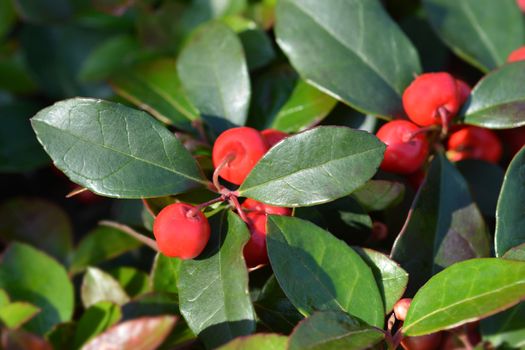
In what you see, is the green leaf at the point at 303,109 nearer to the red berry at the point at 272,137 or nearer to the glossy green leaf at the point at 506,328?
the red berry at the point at 272,137

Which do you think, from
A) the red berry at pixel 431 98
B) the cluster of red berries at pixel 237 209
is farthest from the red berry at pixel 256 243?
the red berry at pixel 431 98

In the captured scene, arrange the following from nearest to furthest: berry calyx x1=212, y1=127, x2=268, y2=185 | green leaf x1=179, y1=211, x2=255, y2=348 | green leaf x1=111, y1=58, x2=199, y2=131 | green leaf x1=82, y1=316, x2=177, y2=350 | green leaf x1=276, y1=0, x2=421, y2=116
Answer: green leaf x1=82, y1=316, x2=177, y2=350
green leaf x1=179, y1=211, x2=255, y2=348
berry calyx x1=212, y1=127, x2=268, y2=185
green leaf x1=276, y1=0, x2=421, y2=116
green leaf x1=111, y1=58, x2=199, y2=131

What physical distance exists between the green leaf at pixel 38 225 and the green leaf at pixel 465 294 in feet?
3.07

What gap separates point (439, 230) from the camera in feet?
3.75

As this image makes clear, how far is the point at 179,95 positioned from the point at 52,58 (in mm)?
629

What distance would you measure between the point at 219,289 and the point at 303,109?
0.50 meters

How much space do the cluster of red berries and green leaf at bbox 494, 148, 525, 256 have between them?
34cm

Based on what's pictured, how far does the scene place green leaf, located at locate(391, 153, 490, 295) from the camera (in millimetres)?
1109

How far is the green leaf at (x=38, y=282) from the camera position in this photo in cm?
129

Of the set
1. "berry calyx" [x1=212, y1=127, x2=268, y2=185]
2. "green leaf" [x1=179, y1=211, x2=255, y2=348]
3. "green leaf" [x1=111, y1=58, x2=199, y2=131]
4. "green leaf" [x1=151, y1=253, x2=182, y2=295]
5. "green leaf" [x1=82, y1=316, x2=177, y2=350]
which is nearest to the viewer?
"green leaf" [x1=82, y1=316, x2=177, y2=350]

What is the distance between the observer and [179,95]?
148 cm

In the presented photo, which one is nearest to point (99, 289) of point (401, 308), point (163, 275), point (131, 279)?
point (131, 279)

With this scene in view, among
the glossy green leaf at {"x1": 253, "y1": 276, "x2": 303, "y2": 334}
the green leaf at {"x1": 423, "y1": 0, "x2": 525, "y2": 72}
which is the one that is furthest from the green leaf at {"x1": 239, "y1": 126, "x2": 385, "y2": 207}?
the green leaf at {"x1": 423, "y1": 0, "x2": 525, "y2": 72}

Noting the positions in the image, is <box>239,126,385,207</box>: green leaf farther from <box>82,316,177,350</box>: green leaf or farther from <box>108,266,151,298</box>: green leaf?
<box>108,266,151,298</box>: green leaf
